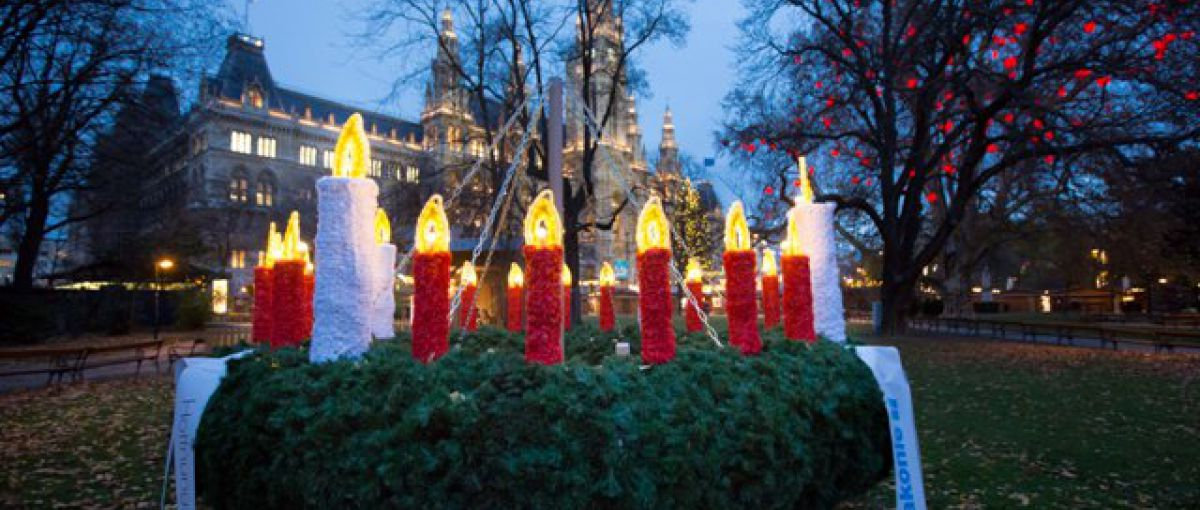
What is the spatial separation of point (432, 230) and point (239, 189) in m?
71.3

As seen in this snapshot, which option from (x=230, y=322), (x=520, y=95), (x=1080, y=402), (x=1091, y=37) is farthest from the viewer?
(x=230, y=322)

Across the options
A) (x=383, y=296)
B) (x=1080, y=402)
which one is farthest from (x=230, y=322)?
(x=1080, y=402)

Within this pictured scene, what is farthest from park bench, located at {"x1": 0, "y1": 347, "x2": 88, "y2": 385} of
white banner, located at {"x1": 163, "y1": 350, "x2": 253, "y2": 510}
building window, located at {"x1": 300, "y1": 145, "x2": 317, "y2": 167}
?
building window, located at {"x1": 300, "y1": 145, "x2": 317, "y2": 167}

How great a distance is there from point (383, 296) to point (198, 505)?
130 inches

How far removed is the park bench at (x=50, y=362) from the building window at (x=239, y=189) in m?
50.3

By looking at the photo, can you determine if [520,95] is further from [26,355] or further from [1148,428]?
[1148,428]

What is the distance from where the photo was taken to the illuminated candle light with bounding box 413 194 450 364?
20.0 ft

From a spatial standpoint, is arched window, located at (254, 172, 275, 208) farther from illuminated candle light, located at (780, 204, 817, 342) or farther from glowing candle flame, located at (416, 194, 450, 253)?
illuminated candle light, located at (780, 204, 817, 342)

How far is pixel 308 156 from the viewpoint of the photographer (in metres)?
72.9

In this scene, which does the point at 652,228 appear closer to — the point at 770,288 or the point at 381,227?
the point at 381,227

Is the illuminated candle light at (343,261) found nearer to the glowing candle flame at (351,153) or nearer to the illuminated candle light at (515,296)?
Answer: the glowing candle flame at (351,153)

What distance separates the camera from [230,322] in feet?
123

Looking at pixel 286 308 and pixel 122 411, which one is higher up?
pixel 286 308

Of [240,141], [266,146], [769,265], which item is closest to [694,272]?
[769,265]
